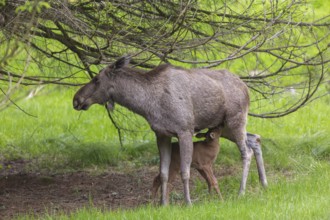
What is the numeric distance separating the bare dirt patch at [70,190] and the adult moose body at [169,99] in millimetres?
1173

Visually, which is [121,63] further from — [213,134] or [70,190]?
[70,190]

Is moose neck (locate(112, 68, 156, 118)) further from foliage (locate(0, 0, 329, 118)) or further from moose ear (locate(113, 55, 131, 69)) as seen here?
foliage (locate(0, 0, 329, 118))

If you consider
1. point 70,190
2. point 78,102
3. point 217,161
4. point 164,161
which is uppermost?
point 78,102

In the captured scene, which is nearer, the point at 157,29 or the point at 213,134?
the point at 157,29

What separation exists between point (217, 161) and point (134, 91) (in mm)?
3542

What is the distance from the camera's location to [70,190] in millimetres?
10555

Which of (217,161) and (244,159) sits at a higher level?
(217,161)

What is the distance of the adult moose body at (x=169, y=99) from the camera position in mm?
8617

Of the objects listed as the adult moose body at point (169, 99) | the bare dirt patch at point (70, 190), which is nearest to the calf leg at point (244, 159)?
the adult moose body at point (169, 99)

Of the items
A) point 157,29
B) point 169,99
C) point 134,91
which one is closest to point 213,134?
point 169,99

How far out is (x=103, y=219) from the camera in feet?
25.1

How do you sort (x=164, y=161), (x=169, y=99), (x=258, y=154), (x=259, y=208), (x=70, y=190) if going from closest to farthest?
(x=259, y=208) < (x=169, y=99) < (x=164, y=161) < (x=258, y=154) < (x=70, y=190)

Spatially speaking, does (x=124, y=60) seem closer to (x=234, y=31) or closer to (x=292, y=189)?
(x=234, y=31)

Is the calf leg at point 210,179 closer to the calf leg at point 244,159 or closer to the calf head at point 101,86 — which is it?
the calf leg at point 244,159
